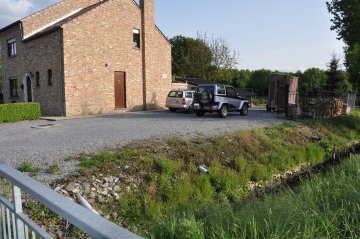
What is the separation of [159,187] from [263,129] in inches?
312

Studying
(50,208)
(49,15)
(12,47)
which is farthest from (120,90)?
(50,208)

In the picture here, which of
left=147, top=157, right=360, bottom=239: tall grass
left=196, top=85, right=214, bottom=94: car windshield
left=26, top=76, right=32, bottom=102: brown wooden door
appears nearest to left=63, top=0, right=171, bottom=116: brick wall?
left=26, top=76, right=32, bottom=102: brown wooden door

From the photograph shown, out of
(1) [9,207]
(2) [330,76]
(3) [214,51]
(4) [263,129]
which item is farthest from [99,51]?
(2) [330,76]

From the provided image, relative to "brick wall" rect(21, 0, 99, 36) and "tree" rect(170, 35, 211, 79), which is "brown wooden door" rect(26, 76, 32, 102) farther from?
"tree" rect(170, 35, 211, 79)

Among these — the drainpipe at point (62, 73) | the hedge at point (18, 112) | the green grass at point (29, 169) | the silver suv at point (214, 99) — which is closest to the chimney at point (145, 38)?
the drainpipe at point (62, 73)

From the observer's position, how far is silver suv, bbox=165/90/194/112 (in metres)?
21.8

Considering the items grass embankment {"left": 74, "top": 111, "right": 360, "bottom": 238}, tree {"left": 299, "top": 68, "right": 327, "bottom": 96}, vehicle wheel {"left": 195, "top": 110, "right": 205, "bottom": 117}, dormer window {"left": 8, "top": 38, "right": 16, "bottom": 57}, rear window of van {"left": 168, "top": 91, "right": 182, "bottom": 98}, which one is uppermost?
dormer window {"left": 8, "top": 38, "right": 16, "bottom": 57}

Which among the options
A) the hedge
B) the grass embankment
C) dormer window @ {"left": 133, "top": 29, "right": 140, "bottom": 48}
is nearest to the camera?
the grass embankment

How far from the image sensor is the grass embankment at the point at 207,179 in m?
4.27

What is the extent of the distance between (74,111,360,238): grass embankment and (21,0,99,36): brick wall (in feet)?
59.5

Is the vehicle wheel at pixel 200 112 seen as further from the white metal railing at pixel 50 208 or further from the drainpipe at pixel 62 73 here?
the white metal railing at pixel 50 208

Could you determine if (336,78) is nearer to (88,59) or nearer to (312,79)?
(312,79)

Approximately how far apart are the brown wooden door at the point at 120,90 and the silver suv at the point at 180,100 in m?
3.29

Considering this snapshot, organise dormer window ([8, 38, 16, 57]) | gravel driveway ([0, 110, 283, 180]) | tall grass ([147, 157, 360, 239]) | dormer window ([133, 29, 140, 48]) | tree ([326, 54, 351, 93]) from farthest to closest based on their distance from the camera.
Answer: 1. tree ([326, 54, 351, 93])
2. dormer window ([8, 38, 16, 57])
3. dormer window ([133, 29, 140, 48])
4. gravel driveway ([0, 110, 283, 180])
5. tall grass ([147, 157, 360, 239])
